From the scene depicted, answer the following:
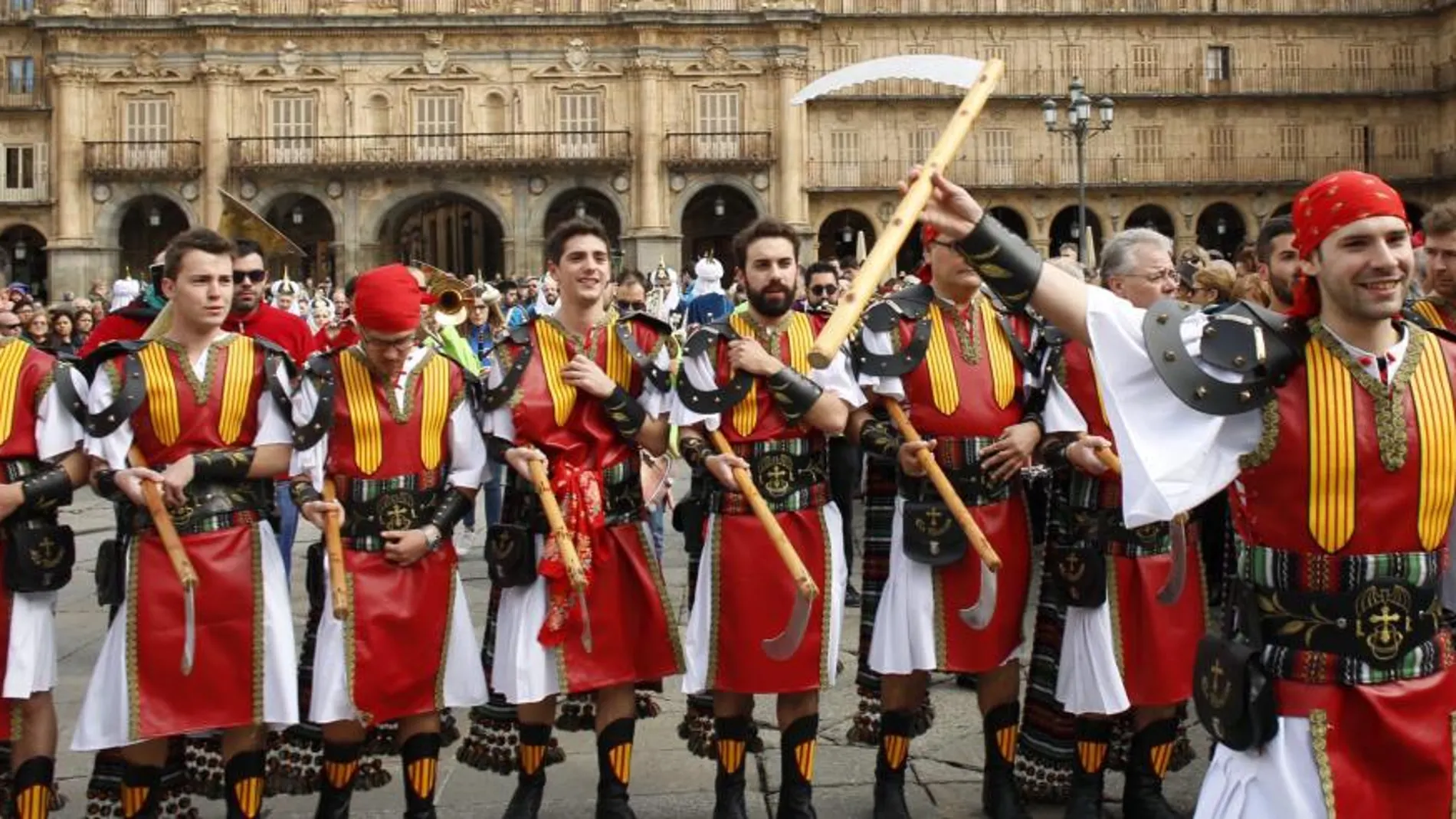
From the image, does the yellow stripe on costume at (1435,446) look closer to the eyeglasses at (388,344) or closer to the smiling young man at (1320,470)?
the smiling young man at (1320,470)

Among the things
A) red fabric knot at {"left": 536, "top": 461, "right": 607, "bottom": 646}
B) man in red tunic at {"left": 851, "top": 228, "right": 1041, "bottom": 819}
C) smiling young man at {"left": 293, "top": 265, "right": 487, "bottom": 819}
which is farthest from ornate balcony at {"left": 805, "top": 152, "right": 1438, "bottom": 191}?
smiling young man at {"left": 293, "top": 265, "right": 487, "bottom": 819}

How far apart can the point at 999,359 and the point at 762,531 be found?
44.1 inches

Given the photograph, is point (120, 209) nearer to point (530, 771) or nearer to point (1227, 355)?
point (530, 771)

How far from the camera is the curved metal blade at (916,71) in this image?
11.0 ft

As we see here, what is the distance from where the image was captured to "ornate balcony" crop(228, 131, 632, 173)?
34031mm

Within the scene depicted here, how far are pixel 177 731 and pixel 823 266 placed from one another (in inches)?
223

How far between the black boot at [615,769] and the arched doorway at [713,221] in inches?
1246

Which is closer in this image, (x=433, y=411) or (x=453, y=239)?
(x=433, y=411)

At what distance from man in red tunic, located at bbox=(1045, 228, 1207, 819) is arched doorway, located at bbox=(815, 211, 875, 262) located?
105 feet

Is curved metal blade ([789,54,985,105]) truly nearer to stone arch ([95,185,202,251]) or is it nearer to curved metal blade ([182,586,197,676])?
curved metal blade ([182,586,197,676])

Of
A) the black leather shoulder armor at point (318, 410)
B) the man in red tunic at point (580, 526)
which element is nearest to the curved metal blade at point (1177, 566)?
the man in red tunic at point (580, 526)

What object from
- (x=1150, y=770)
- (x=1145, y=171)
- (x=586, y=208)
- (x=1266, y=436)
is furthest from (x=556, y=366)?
(x=1145, y=171)

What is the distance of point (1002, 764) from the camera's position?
Result: 485cm

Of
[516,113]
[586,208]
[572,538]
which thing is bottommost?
[572,538]
